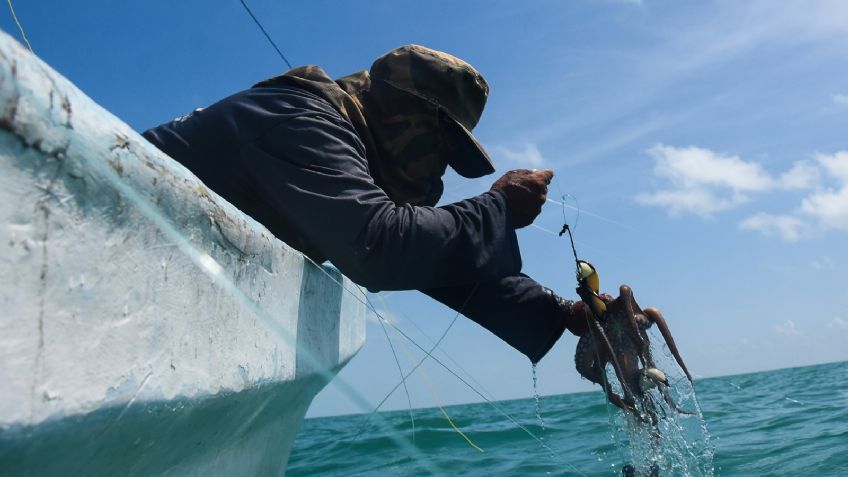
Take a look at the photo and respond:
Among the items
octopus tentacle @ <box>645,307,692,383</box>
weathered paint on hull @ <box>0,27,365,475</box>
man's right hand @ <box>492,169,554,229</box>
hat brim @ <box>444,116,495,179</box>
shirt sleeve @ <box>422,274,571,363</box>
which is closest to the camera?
weathered paint on hull @ <box>0,27,365,475</box>

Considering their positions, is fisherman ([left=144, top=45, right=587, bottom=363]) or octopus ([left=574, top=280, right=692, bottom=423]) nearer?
fisherman ([left=144, top=45, right=587, bottom=363])

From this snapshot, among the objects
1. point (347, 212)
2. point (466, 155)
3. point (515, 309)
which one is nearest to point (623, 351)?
point (515, 309)

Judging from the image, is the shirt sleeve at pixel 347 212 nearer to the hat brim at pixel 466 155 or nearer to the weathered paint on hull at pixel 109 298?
the weathered paint on hull at pixel 109 298

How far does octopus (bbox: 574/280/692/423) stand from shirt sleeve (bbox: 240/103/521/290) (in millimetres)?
745

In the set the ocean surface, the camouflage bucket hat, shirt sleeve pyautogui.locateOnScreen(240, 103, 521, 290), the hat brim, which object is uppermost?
the camouflage bucket hat

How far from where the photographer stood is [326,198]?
136 centimetres

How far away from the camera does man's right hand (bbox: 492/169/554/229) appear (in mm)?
1809

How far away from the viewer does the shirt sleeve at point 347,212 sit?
1369 millimetres

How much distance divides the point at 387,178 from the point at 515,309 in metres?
0.62

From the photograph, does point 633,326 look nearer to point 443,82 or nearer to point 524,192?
point 524,192

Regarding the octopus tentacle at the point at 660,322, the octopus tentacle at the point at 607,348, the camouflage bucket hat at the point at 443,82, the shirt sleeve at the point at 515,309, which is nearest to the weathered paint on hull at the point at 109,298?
the camouflage bucket hat at the point at 443,82

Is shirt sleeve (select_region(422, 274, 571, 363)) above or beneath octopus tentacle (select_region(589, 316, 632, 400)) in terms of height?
above

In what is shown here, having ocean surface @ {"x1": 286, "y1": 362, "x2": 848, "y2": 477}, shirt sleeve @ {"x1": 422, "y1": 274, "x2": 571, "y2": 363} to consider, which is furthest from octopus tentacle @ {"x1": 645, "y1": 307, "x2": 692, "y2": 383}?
shirt sleeve @ {"x1": 422, "y1": 274, "x2": 571, "y2": 363}

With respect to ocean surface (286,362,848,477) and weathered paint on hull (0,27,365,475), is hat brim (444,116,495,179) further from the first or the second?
weathered paint on hull (0,27,365,475)
